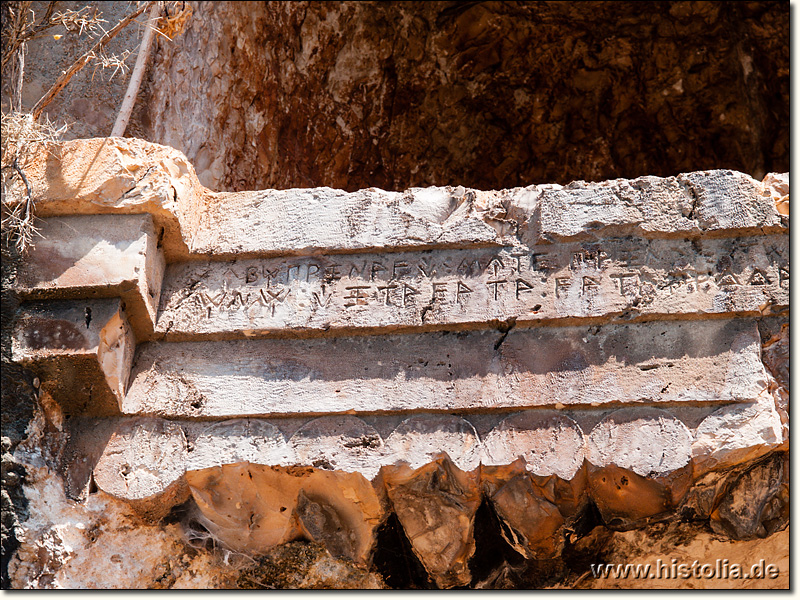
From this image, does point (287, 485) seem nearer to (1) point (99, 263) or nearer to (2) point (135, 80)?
(1) point (99, 263)

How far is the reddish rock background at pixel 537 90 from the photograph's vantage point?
14.9ft

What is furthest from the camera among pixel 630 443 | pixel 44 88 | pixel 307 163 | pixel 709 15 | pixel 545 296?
pixel 709 15

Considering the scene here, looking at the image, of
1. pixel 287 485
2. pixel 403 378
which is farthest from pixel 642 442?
pixel 287 485

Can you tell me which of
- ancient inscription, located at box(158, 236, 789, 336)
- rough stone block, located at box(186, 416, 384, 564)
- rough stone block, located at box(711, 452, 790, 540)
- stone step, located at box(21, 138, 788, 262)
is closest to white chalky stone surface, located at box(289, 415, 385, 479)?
rough stone block, located at box(186, 416, 384, 564)

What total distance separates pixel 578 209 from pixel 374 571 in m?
1.19

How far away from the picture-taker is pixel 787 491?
262 centimetres

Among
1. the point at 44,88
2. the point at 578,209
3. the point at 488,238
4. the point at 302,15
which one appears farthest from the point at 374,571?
the point at 302,15

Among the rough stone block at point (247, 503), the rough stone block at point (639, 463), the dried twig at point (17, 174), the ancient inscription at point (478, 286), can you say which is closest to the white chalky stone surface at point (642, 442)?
the rough stone block at point (639, 463)

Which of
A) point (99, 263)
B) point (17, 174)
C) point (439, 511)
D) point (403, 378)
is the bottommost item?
point (439, 511)

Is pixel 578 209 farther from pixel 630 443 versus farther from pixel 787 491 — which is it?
pixel 787 491

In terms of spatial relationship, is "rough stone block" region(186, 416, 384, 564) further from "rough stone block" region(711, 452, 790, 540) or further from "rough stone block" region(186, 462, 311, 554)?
"rough stone block" region(711, 452, 790, 540)

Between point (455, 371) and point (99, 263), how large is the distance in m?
1.04

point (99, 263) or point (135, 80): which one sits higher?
point (135, 80)

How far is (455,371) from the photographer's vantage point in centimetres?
274
